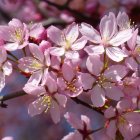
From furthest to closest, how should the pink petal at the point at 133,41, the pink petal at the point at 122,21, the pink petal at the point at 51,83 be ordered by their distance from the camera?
the pink petal at the point at 122,21 < the pink petal at the point at 133,41 < the pink petal at the point at 51,83

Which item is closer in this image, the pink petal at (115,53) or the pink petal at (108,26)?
the pink petal at (115,53)

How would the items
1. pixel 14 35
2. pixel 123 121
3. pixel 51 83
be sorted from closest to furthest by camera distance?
pixel 51 83
pixel 123 121
pixel 14 35

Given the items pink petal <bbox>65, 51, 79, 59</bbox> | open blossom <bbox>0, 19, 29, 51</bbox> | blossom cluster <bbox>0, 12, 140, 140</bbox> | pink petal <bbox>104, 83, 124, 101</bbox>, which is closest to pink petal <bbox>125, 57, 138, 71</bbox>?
blossom cluster <bbox>0, 12, 140, 140</bbox>

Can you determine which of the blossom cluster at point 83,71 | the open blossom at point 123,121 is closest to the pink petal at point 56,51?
the blossom cluster at point 83,71

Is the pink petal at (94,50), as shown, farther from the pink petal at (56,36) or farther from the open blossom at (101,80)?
the pink petal at (56,36)

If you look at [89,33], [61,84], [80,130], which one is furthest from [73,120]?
[89,33]

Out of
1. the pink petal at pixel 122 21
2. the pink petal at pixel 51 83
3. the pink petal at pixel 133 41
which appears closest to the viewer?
the pink petal at pixel 51 83

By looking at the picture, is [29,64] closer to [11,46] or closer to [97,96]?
[11,46]
